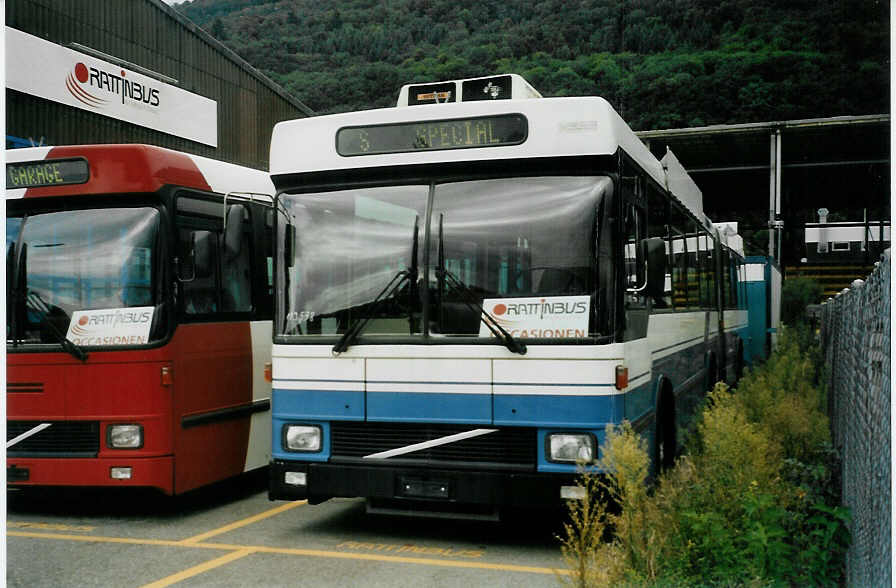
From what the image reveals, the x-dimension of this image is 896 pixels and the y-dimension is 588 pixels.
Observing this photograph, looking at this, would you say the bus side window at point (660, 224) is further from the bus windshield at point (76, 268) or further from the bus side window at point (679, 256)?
the bus windshield at point (76, 268)

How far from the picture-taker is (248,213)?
9430mm

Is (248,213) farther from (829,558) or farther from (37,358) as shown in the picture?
(829,558)

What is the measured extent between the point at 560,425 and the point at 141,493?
16.9 ft

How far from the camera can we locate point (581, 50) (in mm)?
27188

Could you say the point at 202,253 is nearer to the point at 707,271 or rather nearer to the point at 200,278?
the point at 200,278

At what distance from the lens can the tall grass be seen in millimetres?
4836

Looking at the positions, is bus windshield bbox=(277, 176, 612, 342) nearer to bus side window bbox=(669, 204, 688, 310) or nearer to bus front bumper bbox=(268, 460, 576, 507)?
bus front bumper bbox=(268, 460, 576, 507)

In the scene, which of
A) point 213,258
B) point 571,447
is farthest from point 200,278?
point 571,447

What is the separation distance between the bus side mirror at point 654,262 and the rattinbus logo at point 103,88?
1547cm

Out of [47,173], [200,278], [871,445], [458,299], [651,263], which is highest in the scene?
[47,173]

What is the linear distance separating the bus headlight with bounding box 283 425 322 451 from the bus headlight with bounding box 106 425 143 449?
144cm

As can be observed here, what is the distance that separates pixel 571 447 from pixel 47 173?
16.5 ft

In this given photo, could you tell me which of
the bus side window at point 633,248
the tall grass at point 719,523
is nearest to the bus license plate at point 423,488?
the tall grass at point 719,523

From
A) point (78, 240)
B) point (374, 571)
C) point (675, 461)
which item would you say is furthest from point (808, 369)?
point (78, 240)
